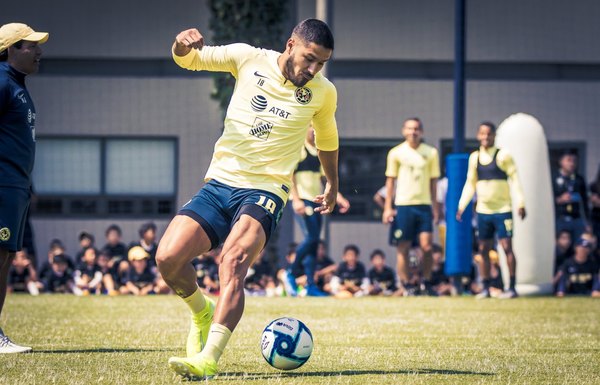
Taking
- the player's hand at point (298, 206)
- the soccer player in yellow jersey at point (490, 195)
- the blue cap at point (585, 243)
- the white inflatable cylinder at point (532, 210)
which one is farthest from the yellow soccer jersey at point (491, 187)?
the player's hand at point (298, 206)

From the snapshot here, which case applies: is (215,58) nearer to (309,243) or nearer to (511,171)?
(309,243)

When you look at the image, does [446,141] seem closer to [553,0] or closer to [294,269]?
[553,0]

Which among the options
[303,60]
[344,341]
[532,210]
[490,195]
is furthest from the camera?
[532,210]

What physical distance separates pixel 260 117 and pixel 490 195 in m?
9.09

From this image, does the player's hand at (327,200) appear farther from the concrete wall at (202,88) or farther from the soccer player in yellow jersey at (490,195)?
the concrete wall at (202,88)

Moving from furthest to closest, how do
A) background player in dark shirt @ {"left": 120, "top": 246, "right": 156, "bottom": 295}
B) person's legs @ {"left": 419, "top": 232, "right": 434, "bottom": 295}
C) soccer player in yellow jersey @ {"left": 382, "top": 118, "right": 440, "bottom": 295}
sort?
background player in dark shirt @ {"left": 120, "top": 246, "right": 156, "bottom": 295} → soccer player in yellow jersey @ {"left": 382, "top": 118, "right": 440, "bottom": 295} → person's legs @ {"left": 419, "top": 232, "right": 434, "bottom": 295}

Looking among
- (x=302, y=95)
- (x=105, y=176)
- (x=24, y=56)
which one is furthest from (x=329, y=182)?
(x=105, y=176)

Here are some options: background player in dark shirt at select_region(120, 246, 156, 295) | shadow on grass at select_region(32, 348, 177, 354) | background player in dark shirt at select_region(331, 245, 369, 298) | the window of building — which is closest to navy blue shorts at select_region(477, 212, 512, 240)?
background player in dark shirt at select_region(331, 245, 369, 298)

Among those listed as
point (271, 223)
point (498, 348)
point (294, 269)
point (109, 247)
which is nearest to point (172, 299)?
point (294, 269)

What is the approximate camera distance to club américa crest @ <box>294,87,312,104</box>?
7.12m

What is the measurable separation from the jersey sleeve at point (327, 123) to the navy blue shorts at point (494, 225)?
8.43 meters

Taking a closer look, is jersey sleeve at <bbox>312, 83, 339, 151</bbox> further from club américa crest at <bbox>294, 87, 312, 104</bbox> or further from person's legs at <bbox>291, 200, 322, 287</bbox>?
person's legs at <bbox>291, 200, 322, 287</bbox>

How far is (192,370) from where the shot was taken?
6.28 meters

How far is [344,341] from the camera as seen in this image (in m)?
9.19
